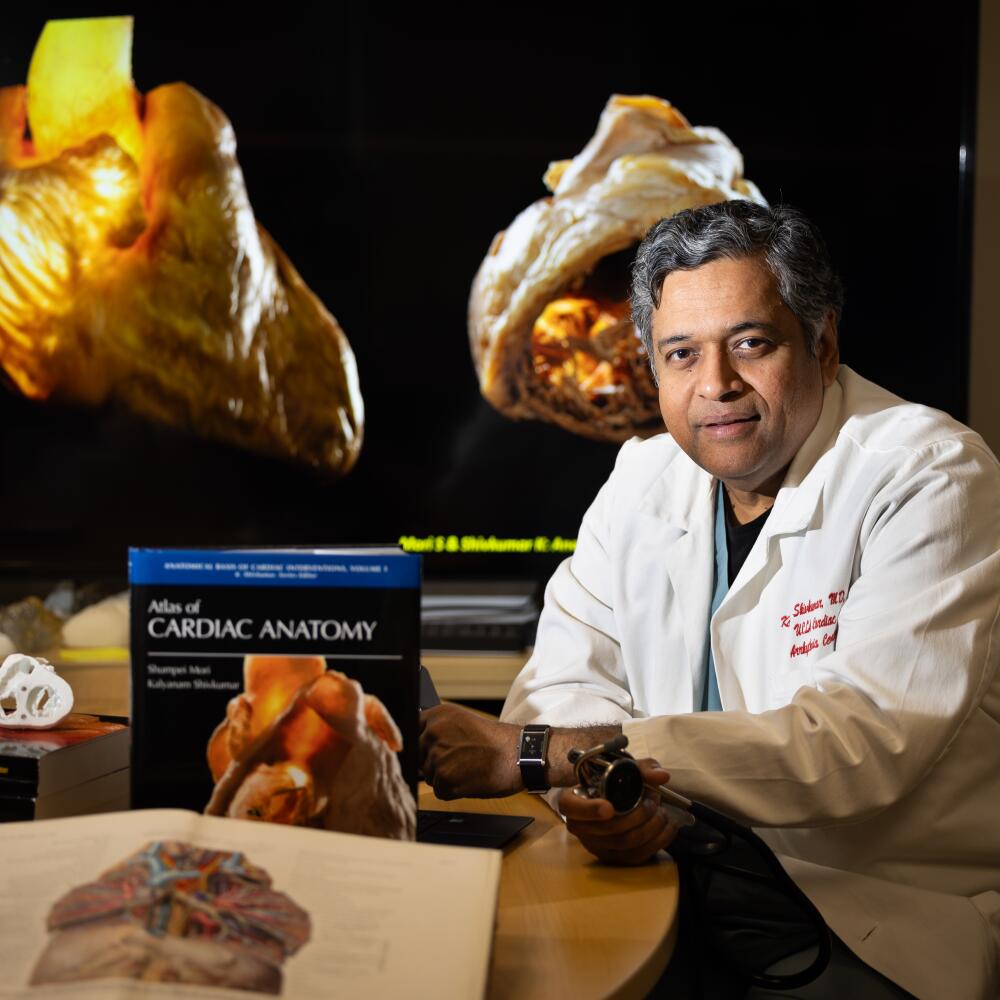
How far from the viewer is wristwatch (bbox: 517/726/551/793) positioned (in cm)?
125

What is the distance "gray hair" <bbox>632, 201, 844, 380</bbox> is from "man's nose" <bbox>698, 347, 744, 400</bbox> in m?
0.11

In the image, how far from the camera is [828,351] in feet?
5.67

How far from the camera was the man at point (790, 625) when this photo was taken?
1.25 m

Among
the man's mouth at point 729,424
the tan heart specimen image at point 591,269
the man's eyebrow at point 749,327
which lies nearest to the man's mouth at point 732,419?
the man's mouth at point 729,424

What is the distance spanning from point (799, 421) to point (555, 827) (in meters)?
0.70

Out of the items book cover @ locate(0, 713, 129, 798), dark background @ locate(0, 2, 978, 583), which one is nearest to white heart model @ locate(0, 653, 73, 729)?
book cover @ locate(0, 713, 129, 798)

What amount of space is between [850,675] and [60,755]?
31.8 inches

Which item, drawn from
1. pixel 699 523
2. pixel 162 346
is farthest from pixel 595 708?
pixel 162 346

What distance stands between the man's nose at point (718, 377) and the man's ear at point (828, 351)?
0.49 ft

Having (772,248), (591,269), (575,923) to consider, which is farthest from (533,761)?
(591,269)

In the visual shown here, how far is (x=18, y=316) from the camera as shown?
10.1 feet

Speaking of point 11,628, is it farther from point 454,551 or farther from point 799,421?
point 799,421

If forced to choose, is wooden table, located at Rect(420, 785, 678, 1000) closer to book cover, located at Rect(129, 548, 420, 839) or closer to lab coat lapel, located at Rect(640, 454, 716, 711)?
book cover, located at Rect(129, 548, 420, 839)

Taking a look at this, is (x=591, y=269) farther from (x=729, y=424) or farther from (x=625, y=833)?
(x=625, y=833)
